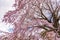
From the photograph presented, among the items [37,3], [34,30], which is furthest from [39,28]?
[37,3]

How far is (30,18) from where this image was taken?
3.13m

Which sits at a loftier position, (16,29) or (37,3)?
(37,3)

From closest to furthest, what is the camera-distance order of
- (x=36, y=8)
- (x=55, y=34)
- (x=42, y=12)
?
(x=55, y=34), (x=36, y=8), (x=42, y=12)

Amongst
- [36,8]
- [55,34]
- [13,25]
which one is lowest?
[55,34]

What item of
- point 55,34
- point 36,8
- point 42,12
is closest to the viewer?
point 55,34

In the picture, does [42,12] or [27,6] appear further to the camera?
[42,12]

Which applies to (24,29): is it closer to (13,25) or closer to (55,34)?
(13,25)

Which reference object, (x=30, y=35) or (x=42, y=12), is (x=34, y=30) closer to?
(x=30, y=35)

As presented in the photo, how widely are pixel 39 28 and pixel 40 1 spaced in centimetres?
49

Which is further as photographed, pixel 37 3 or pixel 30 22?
pixel 37 3

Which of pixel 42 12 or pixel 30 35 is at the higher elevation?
pixel 42 12

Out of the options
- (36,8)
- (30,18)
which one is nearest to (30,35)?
(30,18)

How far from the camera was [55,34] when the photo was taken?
9.71 ft

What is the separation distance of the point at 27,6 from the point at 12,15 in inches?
13.0
